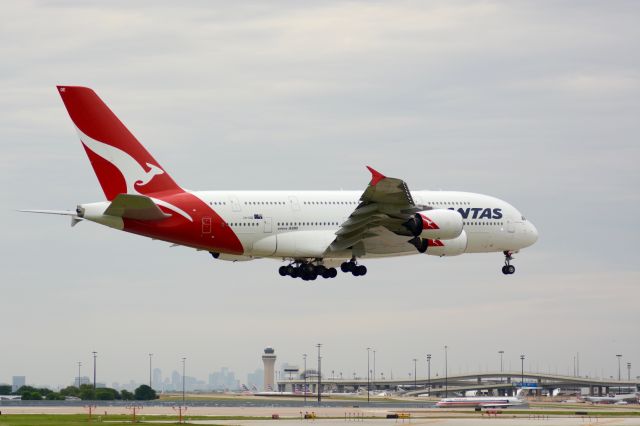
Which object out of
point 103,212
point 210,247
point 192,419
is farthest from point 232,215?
point 192,419

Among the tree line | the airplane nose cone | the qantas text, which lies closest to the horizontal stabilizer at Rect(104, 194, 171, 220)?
the qantas text

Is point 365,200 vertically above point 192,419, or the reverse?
point 365,200

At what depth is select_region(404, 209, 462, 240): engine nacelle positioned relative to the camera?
252 ft

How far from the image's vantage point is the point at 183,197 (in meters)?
75.6

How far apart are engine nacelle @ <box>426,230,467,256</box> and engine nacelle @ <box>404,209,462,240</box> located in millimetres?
4480

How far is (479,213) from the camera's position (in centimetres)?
8538

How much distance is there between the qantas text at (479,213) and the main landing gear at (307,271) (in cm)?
1023

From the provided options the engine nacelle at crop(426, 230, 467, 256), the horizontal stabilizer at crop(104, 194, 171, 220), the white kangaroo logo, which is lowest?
the engine nacelle at crop(426, 230, 467, 256)

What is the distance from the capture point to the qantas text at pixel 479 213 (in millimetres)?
84625

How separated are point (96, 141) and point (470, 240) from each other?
94.1ft

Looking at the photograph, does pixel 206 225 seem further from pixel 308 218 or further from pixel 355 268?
pixel 355 268

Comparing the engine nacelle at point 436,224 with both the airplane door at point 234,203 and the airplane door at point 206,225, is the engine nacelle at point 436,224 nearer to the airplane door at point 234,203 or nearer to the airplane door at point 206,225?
the airplane door at point 234,203

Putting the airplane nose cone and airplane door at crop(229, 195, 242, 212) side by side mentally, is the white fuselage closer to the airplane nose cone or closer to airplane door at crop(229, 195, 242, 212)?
airplane door at crop(229, 195, 242, 212)

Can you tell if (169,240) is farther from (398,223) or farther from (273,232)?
(398,223)
